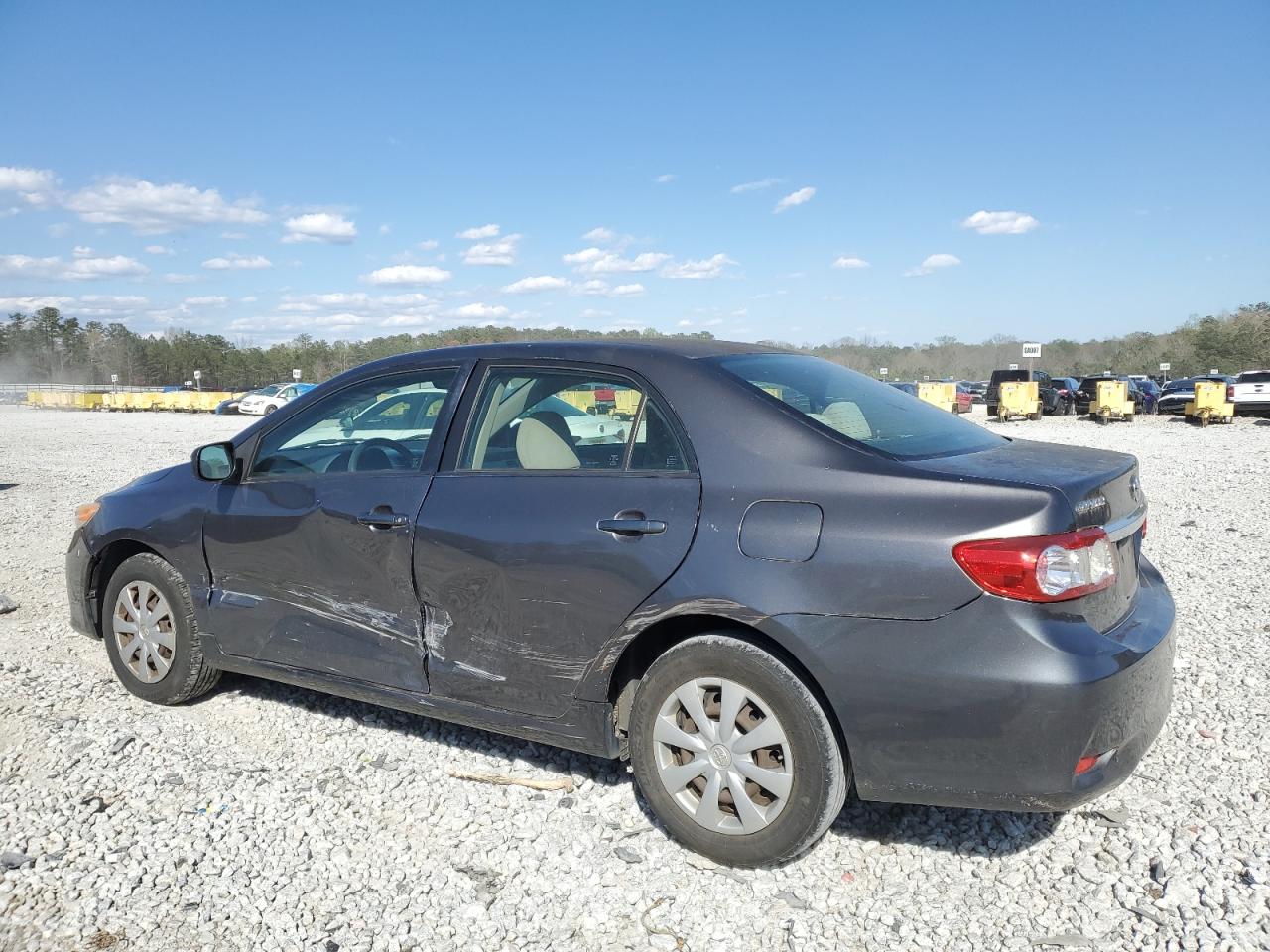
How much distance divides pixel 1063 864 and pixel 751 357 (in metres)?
1.97

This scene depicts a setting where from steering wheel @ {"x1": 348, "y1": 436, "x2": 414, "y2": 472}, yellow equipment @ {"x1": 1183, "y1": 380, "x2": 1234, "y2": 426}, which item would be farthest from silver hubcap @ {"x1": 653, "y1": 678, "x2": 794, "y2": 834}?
yellow equipment @ {"x1": 1183, "y1": 380, "x2": 1234, "y2": 426}

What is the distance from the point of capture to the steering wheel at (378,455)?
144 inches

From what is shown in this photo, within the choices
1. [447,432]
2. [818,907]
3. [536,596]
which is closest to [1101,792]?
[818,907]

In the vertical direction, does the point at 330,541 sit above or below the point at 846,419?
below

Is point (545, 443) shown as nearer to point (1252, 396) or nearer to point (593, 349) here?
point (593, 349)

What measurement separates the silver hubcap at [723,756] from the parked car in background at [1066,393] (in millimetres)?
36342

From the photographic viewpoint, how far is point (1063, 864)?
117 inches

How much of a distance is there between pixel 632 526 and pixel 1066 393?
1478 inches

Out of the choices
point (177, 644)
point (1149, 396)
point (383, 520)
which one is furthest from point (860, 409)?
point (1149, 396)

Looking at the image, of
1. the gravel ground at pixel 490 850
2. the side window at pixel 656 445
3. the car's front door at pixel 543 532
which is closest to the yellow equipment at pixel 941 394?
the gravel ground at pixel 490 850

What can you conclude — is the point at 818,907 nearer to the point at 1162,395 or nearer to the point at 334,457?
the point at 334,457

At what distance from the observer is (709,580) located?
9.28 feet

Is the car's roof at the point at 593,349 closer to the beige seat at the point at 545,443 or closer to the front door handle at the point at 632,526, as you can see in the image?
the beige seat at the point at 545,443

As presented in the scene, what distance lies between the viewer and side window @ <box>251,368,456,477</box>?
12.2 ft
